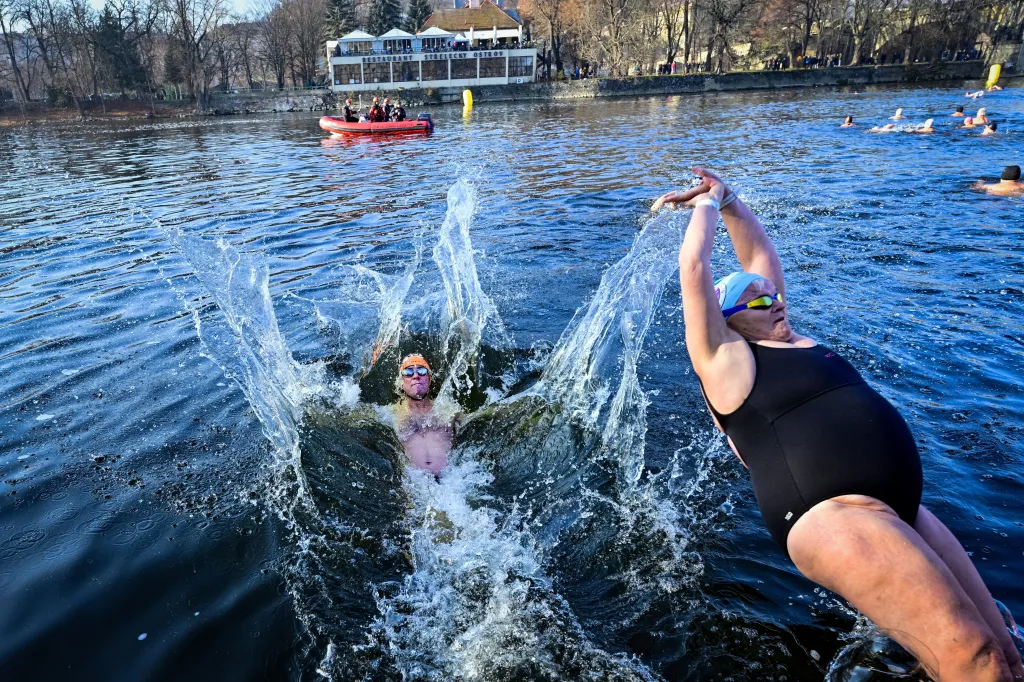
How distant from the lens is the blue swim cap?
3117 millimetres

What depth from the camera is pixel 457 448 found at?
221 inches

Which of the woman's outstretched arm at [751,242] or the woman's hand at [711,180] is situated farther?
the woman's outstretched arm at [751,242]

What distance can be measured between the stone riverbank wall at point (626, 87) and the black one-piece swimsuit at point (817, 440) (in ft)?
193

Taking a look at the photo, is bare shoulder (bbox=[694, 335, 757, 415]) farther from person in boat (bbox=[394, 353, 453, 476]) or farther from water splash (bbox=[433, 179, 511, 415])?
water splash (bbox=[433, 179, 511, 415])

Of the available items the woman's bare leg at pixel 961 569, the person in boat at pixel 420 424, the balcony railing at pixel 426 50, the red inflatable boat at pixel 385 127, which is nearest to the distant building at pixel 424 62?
the balcony railing at pixel 426 50

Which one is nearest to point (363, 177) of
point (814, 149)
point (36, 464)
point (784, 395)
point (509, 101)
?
point (814, 149)

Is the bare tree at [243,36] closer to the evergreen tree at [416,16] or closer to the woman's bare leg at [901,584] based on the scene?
the evergreen tree at [416,16]

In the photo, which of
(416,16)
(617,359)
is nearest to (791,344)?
(617,359)

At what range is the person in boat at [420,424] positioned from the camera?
5.43 metres

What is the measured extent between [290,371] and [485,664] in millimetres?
4027

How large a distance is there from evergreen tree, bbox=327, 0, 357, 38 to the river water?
69.2 m

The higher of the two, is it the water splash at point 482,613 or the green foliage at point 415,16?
the green foliage at point 415,16

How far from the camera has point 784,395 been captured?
2.79 m

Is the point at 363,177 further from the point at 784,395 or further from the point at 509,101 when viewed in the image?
the point at 509,101
